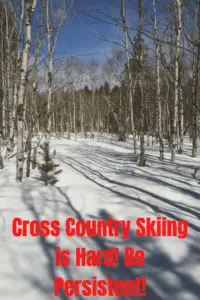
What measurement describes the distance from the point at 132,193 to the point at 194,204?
1293mm

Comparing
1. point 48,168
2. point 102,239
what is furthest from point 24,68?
point 102,239

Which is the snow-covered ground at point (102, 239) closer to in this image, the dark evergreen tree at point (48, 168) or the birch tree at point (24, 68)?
the dark evergreen tree at point (48, 168)

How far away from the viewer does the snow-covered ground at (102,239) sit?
239cm

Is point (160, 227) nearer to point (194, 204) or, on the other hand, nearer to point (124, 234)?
point (124, 234)

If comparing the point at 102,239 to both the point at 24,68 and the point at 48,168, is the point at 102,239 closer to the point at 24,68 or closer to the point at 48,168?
the point at 48,168

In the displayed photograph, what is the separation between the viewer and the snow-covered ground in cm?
239

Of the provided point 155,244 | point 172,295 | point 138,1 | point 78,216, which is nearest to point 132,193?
point 78,216

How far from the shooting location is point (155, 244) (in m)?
3.28

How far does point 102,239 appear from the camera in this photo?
135 inches

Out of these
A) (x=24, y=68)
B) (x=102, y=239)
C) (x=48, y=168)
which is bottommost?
(x=102, y=239)

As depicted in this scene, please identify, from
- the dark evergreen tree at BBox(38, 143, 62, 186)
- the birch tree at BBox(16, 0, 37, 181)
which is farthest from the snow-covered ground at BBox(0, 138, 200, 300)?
the birch tree at BBox(16, 0, 37, 181)

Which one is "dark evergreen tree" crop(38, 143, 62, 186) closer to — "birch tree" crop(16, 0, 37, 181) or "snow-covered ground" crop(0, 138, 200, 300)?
"snow-covered ground" crop(0, 138, 200, 300)

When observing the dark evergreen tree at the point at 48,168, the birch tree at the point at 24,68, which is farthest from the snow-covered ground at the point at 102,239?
the birch tree at the point at 24,68

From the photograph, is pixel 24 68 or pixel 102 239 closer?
pixel 102 239
